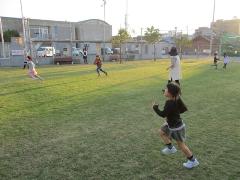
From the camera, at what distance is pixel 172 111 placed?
15.8 ft

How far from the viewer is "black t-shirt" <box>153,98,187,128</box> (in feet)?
15.7

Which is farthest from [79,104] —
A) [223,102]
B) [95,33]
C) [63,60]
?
[95,33]

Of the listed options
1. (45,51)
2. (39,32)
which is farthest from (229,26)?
(45,51)

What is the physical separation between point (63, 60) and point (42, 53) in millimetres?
4946

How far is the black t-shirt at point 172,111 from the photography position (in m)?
4.79

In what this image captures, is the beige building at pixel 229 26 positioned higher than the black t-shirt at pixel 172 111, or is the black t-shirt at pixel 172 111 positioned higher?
the beige building at pixel 229 26

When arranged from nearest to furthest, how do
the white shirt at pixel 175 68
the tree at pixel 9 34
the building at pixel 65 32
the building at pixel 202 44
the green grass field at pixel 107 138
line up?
the green grass field at pixel 107 138, the white shirt at pixel 175 68, the building at pixel 65 32, the tree at pixel 9 34, the building at pixel 202 44

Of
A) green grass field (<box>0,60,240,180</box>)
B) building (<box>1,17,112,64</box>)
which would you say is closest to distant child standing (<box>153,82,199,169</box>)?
green grass field (<box>0,60,240,180</box>)

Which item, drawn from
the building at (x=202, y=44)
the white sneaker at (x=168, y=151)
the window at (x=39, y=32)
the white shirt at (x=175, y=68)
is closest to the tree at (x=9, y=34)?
the window at (x=39, y=32)

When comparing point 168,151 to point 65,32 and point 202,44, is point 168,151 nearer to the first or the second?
point 65,32

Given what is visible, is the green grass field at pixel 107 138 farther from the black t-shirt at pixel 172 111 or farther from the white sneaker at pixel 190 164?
the black t-shirt at pixel 172 111

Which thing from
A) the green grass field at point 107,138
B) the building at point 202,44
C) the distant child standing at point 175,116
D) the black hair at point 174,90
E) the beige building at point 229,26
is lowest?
the green grass field at point 107,138

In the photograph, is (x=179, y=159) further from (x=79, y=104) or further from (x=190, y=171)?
(x=79, y=104)

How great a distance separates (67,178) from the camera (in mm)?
4645
